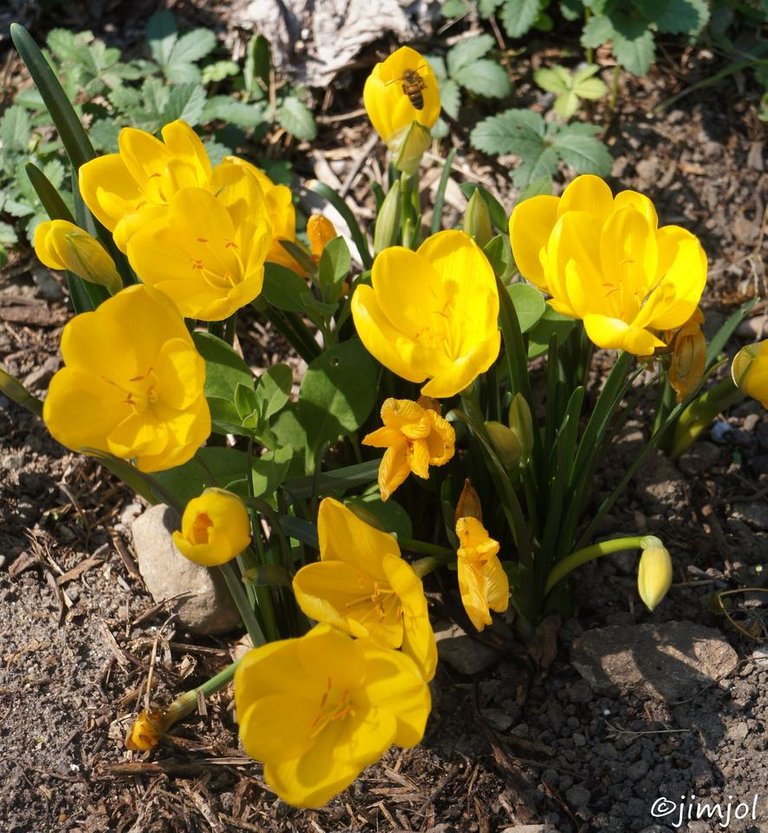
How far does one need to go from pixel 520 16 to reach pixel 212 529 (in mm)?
2190

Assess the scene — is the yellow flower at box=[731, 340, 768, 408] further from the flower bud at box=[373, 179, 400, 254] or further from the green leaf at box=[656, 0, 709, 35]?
the green leaf at box=[656, 0, 709, 35]

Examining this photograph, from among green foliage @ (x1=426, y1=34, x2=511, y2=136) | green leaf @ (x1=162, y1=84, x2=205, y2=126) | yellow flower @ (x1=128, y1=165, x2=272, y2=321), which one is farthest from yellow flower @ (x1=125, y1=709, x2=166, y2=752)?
green foliage @ (x1=426, y1=34, x2=511, y2=136)

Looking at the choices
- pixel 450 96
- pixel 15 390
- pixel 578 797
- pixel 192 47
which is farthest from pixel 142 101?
pixel 578 797

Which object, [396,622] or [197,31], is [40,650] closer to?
[396,622]

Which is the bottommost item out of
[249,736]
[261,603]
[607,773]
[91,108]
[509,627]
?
[607,773]

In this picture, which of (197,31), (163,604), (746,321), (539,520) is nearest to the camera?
(539,520)

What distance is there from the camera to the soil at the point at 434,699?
2.01 m

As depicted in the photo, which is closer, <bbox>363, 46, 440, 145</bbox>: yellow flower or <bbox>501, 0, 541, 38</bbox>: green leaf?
<bbox>363, 46, 440, 145</bbox>: yellow flower

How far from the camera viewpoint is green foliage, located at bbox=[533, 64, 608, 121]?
3.07m

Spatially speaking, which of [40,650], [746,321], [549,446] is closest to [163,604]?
[40,650]

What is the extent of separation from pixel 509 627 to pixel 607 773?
0.39m

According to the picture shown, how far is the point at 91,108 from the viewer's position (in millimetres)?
2988

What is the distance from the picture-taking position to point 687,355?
181 cm

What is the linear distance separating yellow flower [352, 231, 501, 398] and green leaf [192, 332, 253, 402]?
0.38 metres
